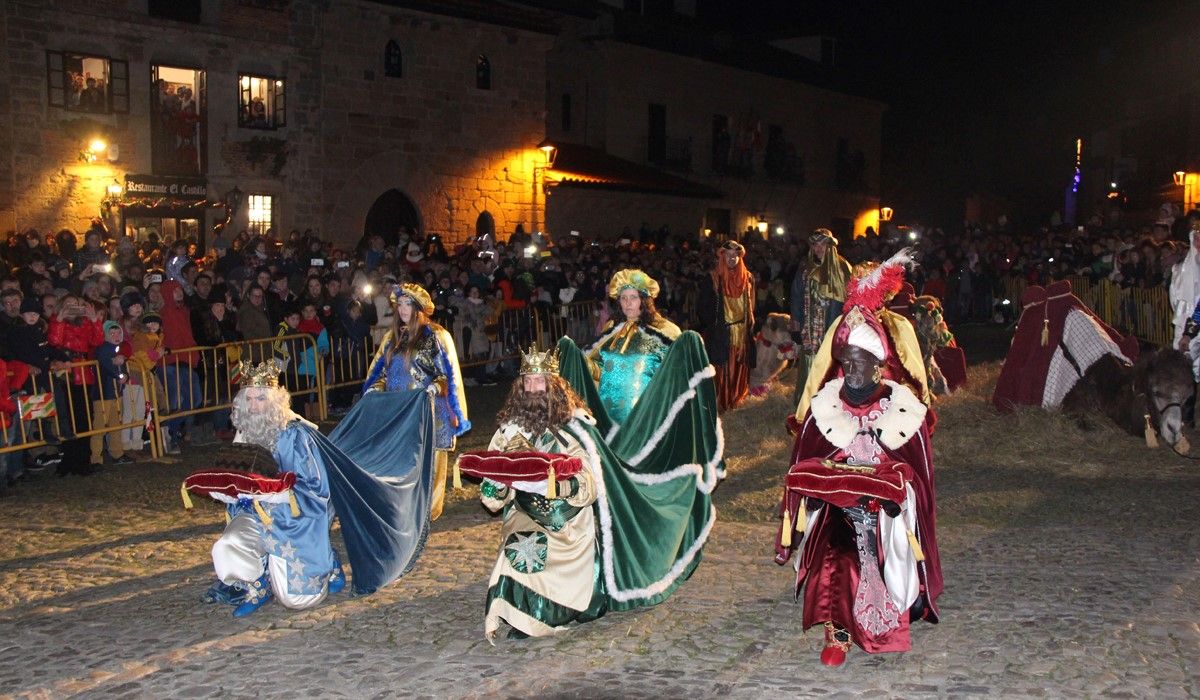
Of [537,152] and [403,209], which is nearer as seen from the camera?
[403,209]

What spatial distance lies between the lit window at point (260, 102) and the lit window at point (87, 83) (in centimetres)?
244

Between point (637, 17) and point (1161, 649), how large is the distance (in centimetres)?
3341

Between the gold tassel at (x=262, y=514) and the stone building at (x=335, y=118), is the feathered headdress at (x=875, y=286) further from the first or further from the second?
the stone building at (x=335, y=118)

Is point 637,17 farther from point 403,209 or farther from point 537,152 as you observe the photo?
point 403,209

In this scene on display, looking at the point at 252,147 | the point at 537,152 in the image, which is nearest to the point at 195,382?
the point at 252,147

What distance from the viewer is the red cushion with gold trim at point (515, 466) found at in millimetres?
6453

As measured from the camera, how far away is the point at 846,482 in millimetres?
5805

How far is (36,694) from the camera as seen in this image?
5863 mm

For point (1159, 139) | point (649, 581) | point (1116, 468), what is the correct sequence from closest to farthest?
point (649, 581), point (1116, 468), point (1159, 139)

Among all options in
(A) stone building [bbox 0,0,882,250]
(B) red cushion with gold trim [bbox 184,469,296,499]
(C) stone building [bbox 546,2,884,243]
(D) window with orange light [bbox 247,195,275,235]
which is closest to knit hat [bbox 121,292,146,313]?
(B) red cushion with gold trim [bbox 184,469,296,499]

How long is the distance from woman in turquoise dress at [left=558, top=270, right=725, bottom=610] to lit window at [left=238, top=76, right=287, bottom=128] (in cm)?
1705

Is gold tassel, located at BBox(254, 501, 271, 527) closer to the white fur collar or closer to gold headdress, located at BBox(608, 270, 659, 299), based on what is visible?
the white fur collar

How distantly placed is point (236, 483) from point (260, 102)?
63.2 feet

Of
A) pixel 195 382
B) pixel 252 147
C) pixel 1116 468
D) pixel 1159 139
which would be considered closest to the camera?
pixel 1116 468
